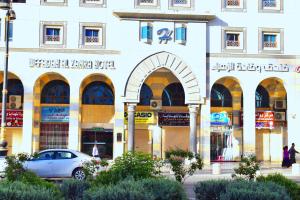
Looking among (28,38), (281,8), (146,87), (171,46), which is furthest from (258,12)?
(28,38)

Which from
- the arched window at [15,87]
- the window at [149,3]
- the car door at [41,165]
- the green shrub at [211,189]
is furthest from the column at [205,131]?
the green shrub at [211,189]

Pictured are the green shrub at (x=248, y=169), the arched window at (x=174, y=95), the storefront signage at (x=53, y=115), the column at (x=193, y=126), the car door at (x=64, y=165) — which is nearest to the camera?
the green shrub at (x=248, y=169)

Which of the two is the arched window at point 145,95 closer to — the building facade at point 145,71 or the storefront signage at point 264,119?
the building facade at point 145,71

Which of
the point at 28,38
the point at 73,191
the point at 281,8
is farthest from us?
the point at 281,8

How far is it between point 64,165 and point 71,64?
12348 mm

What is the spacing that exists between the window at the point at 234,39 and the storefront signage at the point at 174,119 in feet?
18.9

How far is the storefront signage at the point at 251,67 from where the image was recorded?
115ft

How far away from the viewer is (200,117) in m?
34.9

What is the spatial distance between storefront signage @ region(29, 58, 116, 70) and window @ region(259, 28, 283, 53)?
10.3 m

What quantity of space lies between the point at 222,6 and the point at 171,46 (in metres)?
4.63

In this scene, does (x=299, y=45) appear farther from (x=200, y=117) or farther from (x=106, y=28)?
(x=106, y=28)

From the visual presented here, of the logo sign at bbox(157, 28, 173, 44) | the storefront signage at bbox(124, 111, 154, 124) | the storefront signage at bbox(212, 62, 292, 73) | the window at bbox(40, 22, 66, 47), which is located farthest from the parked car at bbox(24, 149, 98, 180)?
the storefront signage at bbox(212, 62, 292, 73)

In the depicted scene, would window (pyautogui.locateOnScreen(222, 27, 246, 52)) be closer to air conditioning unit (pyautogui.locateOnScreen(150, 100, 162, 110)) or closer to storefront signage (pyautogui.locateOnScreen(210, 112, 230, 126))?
storefront signage (pyautogui.locateOnScreen(210, 112, 230, 126))

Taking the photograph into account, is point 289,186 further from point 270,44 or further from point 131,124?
point 270,44
